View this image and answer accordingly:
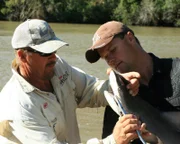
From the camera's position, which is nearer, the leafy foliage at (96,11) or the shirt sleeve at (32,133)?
the shirt sleeve at (32,133)

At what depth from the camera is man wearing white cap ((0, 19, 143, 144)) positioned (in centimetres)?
313

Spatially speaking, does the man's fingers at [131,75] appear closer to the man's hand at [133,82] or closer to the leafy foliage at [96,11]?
the man's hand at [133,82]

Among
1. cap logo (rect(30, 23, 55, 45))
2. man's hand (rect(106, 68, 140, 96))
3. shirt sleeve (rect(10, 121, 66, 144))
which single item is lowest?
shirt sleeve (rect(10, 121, 66, 144))

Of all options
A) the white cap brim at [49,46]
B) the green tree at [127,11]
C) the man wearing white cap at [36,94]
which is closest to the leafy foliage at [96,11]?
the green tree at [127,11]

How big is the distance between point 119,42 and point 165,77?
0.40 m

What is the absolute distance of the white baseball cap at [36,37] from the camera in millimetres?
3172

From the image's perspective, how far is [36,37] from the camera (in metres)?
3.20

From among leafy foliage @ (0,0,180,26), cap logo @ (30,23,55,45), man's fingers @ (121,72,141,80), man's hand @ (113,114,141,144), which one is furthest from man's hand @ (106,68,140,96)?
leafy foliage @ (0,0,180,26)

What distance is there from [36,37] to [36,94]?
1.23ft

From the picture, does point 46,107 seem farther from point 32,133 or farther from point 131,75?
point 131,75

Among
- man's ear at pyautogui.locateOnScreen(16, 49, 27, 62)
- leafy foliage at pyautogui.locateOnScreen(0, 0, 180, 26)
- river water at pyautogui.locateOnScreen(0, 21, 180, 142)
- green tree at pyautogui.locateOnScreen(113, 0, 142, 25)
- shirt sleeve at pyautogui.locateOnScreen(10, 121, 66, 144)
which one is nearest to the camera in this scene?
shirt sleeve at pyautogui.locateOnScreen(10, 121, 66, 144)

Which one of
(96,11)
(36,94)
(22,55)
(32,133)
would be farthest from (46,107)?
(96,11)

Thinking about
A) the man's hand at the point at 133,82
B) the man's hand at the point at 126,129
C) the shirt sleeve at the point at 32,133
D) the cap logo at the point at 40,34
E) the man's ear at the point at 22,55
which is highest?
the cap logo at the point at 40,34

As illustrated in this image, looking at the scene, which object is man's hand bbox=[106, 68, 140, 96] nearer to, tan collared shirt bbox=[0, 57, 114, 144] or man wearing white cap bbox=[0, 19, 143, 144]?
man wearing white cap bbox=[0, 19, 143, 144]
